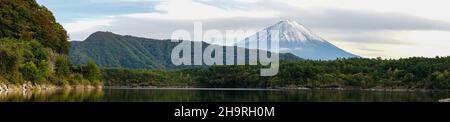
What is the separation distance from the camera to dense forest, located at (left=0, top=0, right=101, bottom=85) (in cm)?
6644

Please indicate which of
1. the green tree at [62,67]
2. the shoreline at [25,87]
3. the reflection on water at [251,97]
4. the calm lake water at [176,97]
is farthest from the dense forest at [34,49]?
the reflection on water at [251,97]

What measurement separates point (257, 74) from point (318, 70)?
41.7 feet

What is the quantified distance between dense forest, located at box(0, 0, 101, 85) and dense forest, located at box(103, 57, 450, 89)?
5531 cm

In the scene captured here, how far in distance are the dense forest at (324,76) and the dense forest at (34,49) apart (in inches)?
2178

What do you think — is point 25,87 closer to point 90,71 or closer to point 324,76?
point 90,71

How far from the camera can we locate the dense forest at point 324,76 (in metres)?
131

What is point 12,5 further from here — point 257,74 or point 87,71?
point 257,74

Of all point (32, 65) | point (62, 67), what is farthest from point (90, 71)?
point (32, 65)

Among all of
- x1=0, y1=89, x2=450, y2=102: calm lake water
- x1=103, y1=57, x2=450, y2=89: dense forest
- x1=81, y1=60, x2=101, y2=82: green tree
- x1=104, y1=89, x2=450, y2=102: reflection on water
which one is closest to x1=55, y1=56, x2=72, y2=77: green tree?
Answer: x1=81, y1=60, x2=101, y2=82: green tree

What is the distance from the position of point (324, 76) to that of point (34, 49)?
76.7 metres

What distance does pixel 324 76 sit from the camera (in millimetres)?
144875

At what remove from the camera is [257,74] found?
153 metres
